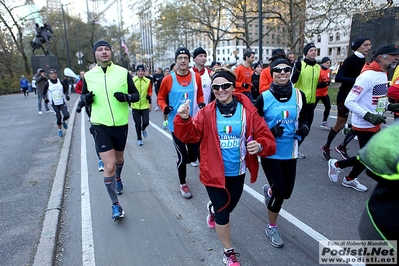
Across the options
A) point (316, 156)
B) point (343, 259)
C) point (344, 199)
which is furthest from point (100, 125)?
point (316, 156)

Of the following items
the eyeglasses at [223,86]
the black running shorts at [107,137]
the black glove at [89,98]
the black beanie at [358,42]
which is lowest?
the black running shorts at [107,137]

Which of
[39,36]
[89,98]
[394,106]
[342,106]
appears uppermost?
[39,36]

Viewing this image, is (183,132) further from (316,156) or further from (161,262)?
(316,156)

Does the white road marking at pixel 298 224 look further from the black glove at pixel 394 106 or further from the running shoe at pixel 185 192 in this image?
the black glove at pixel 394 106

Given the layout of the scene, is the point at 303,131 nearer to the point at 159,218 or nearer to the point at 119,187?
the point at 159,218

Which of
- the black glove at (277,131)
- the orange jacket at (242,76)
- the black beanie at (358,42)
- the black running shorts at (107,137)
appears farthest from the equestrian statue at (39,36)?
the black glove at (277,131)

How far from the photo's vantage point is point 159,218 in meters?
3.82

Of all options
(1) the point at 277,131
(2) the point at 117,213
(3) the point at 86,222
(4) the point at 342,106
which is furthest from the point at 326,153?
(3) the point at 86,222

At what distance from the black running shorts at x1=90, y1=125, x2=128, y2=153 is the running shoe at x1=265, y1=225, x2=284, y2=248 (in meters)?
2.16

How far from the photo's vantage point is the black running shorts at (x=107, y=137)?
368 centimetres

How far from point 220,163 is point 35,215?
2890 mm

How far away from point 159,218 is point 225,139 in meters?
1.77

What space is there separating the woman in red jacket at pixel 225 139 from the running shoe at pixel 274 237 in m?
0.58

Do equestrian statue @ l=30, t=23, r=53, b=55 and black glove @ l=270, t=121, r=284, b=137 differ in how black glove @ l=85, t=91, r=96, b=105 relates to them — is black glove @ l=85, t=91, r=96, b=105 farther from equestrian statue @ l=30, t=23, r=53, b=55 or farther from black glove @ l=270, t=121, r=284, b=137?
equestrian statue @ l=30, t=23, r=53, b=55
